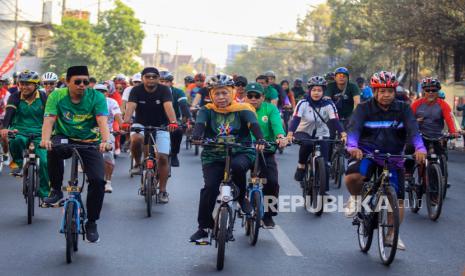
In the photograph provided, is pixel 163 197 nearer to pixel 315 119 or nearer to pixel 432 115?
pixel 315 119

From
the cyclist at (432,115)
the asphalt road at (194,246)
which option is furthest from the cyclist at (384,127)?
the cyclist at (432,115)

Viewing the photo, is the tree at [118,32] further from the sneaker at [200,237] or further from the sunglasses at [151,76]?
the sneaker at [200,237]

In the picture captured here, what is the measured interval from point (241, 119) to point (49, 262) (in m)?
2.28

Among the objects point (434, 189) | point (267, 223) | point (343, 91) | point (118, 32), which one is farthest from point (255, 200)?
point (118, 32)

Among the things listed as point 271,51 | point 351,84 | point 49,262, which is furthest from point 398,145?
point 271,51

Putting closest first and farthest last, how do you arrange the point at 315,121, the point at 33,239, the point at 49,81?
the point at 33,239, the point at 315,121, the point at 49,81

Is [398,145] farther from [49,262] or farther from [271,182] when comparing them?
[49,262]

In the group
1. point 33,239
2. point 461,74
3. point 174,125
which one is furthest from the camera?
point 461,74

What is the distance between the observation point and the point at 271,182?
10211mm

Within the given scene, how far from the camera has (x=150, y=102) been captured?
12.5 metres

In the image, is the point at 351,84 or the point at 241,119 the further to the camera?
the point at 351,84

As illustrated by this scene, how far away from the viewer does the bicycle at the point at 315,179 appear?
12.2 m

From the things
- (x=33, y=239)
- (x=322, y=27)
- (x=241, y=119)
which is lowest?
(x=33, y=239)

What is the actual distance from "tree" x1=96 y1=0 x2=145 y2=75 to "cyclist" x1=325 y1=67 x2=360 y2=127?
53.2 meters
